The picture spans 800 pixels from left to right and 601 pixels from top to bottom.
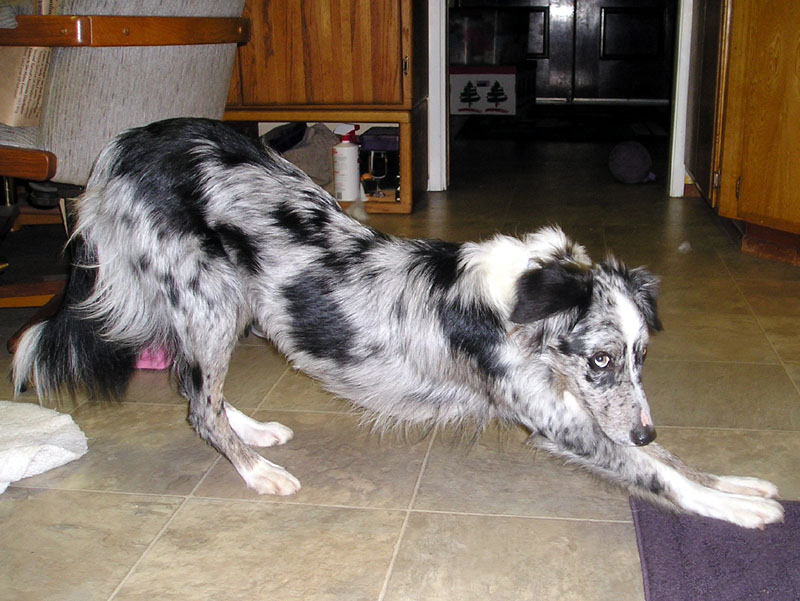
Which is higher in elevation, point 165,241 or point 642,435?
point 165,241

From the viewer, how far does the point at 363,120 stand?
4.61m

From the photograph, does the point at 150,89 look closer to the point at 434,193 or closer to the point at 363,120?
the point at 363,120

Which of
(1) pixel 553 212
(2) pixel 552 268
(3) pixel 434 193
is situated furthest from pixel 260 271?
(3) pixel 434 193

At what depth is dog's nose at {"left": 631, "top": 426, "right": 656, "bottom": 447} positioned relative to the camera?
6.19 ft

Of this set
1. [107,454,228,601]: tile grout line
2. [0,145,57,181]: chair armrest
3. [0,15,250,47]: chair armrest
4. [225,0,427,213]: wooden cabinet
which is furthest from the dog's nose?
[225,0,427,213]: wooden cabinet

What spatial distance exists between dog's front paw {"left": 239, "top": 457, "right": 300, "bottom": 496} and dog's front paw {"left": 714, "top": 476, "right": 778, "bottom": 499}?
104cm

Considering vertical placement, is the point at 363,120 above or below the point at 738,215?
above

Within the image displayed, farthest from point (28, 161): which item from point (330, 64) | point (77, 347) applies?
point (330, 64)

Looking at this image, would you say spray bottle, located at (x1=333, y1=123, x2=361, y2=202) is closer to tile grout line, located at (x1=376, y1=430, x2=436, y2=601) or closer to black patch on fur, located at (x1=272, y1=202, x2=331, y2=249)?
tile grout line, located at (x1=376, y1=430, x2=436, y2=601)

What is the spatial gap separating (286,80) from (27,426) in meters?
2.70

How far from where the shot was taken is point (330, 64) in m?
4.54

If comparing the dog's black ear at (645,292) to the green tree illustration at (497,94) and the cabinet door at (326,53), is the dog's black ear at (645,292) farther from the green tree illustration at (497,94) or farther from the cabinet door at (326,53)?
the green tree illustration at (497,94)

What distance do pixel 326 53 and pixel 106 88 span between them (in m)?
2.08

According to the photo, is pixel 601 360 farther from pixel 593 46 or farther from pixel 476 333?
pixel 593 46
